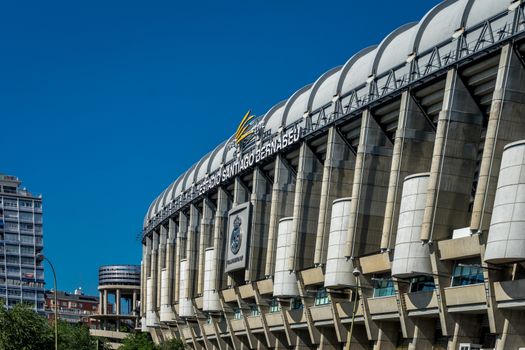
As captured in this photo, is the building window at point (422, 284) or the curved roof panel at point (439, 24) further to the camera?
the curved roof panel at point (439, 24)

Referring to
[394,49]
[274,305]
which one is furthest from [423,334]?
[274,305]

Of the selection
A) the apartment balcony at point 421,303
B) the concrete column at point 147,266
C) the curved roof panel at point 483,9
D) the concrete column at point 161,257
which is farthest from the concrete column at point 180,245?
the curved roof panel at point 483,9

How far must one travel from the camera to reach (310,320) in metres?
87.9

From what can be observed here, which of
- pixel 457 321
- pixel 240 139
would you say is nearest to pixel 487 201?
pixel 457 321

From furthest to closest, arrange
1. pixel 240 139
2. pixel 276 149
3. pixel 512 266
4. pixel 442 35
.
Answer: pixel 240 139 → pixel 276 149 → pixel 442 35 → pixel 512 266

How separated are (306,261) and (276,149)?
11911mm

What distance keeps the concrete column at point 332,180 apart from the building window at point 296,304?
7937 millimetres

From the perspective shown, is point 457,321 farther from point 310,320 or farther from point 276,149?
point 276,149

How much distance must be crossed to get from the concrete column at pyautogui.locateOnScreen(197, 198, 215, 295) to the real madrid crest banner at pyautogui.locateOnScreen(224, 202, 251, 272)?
10.8 m

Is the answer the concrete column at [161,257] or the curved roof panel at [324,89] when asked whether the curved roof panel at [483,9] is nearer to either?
the curved roof panel at [324,89]

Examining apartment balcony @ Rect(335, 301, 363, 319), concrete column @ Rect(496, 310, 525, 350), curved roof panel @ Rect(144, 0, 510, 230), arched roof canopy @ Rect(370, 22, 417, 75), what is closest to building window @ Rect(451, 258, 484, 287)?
concrete column @ Rect(496, 310, 525, 350)

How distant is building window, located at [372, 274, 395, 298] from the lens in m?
75.4

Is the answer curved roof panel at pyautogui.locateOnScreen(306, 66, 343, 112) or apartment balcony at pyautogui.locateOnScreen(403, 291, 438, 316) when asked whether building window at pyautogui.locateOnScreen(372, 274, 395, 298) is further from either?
curved roof panel at pyautogui.locateOnScreen(306, 66, 343, 112)

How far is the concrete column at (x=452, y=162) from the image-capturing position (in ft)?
222
